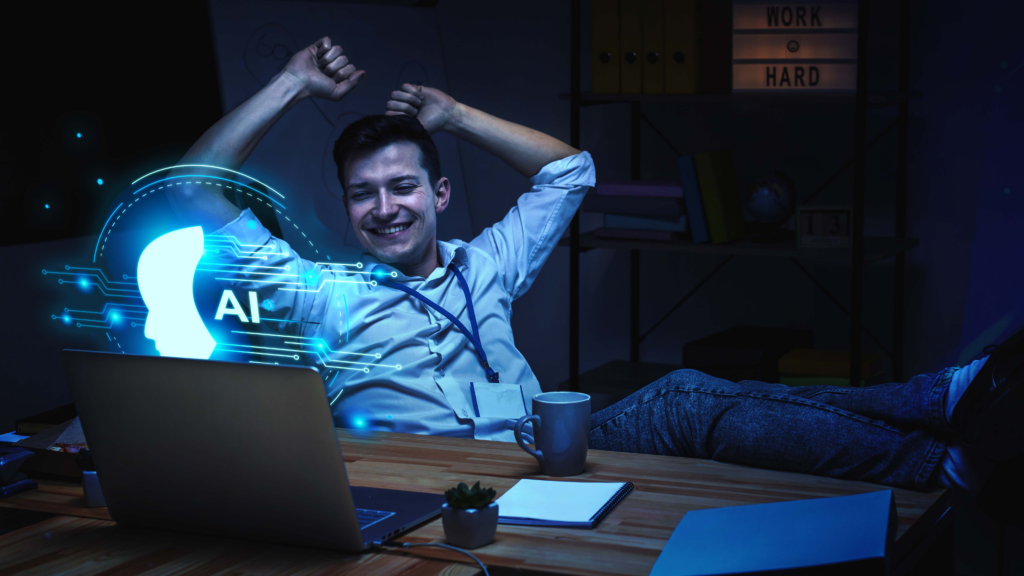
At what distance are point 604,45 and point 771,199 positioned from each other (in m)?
0.68

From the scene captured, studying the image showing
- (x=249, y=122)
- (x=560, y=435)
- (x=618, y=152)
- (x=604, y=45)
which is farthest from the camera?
(x=618, y=152)

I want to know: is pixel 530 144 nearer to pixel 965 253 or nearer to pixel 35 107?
pixel 35 107

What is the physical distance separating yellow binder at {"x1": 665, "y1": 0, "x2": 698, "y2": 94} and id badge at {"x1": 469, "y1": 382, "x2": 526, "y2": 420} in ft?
4.24

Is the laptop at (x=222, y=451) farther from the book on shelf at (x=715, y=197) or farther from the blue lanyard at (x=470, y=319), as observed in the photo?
the book on shelf at (x=715, y=197)

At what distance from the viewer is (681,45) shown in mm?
2512

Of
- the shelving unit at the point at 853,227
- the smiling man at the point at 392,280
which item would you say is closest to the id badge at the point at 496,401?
the smiling man at the point at 392,280

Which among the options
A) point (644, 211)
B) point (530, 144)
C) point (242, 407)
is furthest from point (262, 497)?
point (644, 211)

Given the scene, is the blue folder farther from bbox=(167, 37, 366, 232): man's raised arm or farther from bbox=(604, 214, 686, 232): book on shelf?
bbox=(604, 214, 686, 232): book on shelf

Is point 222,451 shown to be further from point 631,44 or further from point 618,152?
point 618,152

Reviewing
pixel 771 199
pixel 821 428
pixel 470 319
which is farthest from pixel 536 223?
pixel 821 428

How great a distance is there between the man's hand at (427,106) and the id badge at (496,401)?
0.68m

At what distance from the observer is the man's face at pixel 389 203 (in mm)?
1832

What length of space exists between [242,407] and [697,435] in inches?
27.1

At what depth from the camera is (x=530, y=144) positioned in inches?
81.7
